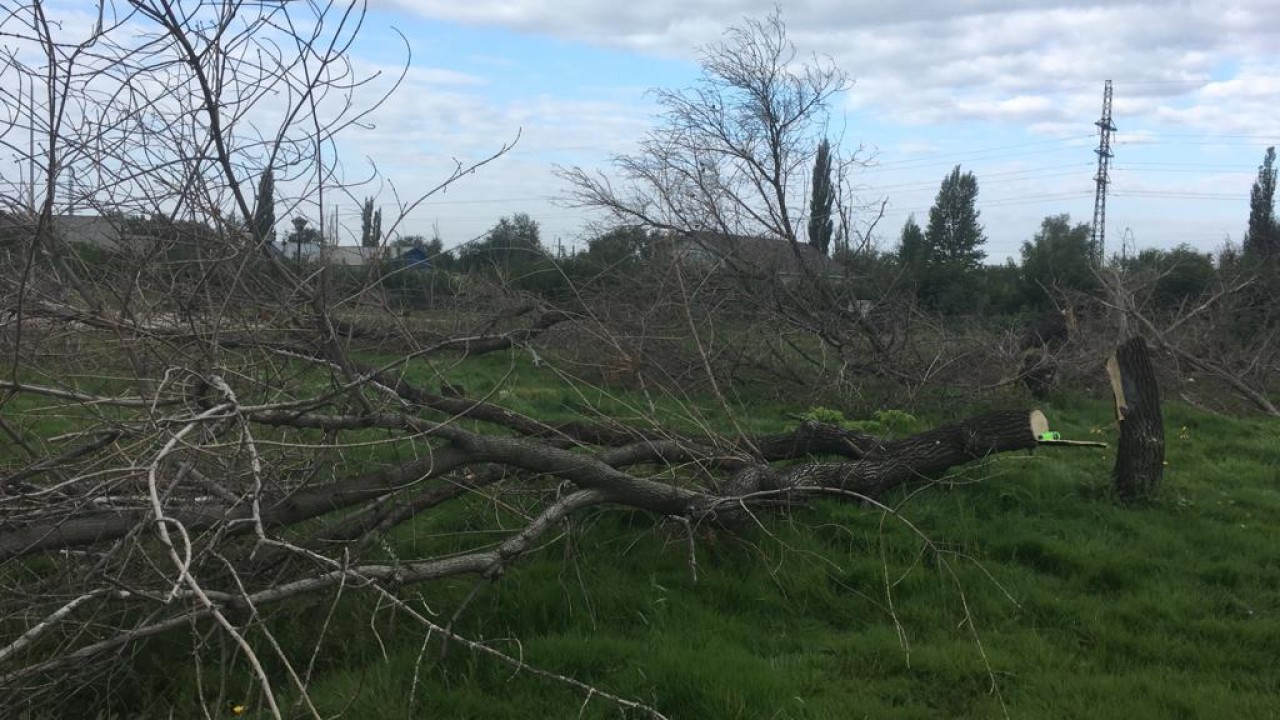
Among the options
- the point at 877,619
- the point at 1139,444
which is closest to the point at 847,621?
the point at 877,619

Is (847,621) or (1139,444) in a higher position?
(1139,444)

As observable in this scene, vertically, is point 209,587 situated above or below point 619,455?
below

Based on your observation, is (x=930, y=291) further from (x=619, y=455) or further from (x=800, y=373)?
(x=619, y=455)

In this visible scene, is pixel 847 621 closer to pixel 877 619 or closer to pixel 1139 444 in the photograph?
pixel 877 619

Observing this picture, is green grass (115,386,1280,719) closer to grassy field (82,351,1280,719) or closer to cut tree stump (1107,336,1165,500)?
grassy field (82,351,1280,719)

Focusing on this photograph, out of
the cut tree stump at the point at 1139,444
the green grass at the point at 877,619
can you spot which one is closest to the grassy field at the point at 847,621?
the green grass at the point at 877,619

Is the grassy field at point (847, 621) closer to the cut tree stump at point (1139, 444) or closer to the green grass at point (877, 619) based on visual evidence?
the green grass at point (877, 619)

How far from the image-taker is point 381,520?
4.39m

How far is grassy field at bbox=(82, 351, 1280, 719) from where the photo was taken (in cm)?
366

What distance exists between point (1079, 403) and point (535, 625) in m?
7.71

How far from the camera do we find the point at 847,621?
4.50m

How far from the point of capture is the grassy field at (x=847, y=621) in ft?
12.0

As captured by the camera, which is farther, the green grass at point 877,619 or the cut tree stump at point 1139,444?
→ the cut tree stump at point 1139,444

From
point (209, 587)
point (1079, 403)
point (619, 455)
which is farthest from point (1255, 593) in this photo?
point (1079, 403)
